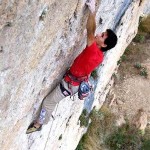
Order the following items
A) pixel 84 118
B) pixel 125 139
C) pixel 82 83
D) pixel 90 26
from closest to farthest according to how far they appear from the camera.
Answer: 1. pixel 90 26
2. pixel 82 83
3. pixel 84 118
4. pixel 125 139

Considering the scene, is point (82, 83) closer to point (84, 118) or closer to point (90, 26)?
point (90, 26)

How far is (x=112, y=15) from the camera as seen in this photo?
10.9 meters

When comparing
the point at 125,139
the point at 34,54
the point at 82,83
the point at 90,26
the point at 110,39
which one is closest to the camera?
the point at 34,54

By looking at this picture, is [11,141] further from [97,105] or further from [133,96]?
[133,96]

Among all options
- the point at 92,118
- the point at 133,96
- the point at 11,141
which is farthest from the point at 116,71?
the point at 11,141

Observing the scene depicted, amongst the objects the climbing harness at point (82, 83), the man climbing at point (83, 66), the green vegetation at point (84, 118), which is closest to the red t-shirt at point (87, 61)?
the man climbing at point (83, 66)

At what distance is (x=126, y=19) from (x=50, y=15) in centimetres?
724

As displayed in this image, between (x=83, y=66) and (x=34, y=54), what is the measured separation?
1370mm

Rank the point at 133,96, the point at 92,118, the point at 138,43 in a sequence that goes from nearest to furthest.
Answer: the point at 92,118 → the point at 133,96 → the point at 138,43

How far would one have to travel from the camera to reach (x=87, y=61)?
7.54 meters

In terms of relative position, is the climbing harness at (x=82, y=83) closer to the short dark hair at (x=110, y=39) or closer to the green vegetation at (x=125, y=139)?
the short dark hair at (x=110, y=39)

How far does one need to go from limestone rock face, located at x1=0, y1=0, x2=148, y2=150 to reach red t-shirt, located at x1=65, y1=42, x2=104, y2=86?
12.5 inches

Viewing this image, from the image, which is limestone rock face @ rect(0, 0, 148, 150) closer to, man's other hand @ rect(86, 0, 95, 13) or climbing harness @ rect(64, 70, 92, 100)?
man's other hand @ rect(86, 0, 95, 13)

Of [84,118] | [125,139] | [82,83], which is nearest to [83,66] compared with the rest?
[82,83]
